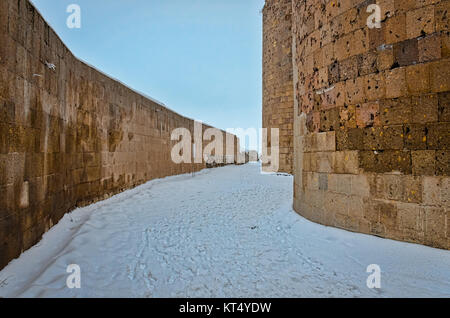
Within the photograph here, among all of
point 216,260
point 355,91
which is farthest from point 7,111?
point 355,91

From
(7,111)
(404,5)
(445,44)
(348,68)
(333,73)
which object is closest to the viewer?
(7,111)

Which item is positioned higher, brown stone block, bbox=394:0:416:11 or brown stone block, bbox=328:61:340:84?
brown stone block, bbox=394:0:416:11

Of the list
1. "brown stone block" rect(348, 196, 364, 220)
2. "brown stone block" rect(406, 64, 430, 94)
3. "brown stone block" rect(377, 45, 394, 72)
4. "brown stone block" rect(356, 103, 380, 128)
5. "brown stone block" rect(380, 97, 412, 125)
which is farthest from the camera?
"brown stone block" rect(348, 196, 364, 220)

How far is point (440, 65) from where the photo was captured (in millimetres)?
2561

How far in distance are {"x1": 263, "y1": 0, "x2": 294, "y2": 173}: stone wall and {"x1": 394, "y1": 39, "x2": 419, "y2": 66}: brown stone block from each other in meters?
7.85

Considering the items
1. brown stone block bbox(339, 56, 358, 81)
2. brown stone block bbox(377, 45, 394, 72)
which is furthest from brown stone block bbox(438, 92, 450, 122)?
brown stone block bbox(339, 56, 358, 81)

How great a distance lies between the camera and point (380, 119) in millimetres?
2961

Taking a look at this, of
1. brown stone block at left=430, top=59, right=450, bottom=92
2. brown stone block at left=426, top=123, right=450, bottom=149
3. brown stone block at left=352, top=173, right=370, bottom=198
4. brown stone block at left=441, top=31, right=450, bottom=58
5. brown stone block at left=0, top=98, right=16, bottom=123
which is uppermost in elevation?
brown stone block at left=441, top=31, right=450, bottom=58

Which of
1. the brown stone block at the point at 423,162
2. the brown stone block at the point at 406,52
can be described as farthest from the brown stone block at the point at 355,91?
the brown stone block at the point at 423,162

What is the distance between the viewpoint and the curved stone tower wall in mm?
2580

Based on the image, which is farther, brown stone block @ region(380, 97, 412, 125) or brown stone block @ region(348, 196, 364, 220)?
brown stone block @ region(348, 196, 364, 220)

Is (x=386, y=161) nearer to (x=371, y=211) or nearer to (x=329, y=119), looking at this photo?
(x=371, y=211)

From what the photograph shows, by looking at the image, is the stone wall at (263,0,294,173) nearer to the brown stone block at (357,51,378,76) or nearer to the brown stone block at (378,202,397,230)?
the brown stone block at (357,51,378,76)

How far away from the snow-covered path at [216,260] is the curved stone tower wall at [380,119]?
0.35 metres
